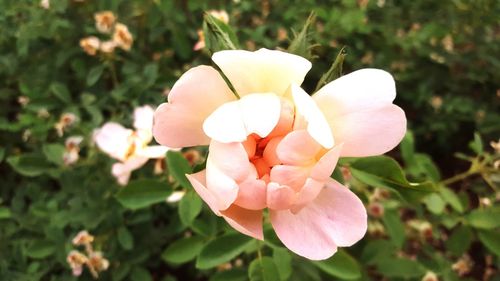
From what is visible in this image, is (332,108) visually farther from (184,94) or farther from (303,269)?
(303,269)

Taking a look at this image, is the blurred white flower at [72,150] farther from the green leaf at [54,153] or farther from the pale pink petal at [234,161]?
the pale pink petal at [234,161]

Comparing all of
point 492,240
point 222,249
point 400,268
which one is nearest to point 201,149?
point 222,249

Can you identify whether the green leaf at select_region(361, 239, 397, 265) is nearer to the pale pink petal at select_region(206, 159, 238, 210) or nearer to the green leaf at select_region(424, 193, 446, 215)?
the green leaf at select_region(424, 193, 446, 215)

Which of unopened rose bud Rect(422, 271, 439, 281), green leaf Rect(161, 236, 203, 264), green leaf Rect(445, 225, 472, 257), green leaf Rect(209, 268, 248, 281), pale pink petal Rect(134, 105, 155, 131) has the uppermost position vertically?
pale pink petal Rect(134, 105, 155, 131)

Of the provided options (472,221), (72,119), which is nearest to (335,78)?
(472,221)

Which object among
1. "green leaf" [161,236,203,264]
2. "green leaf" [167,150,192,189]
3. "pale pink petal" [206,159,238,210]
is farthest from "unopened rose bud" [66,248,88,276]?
"pale pink petal" [206,159,238,210]

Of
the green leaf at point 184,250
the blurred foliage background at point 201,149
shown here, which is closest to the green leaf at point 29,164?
the blurred foliage background at point 201,149
